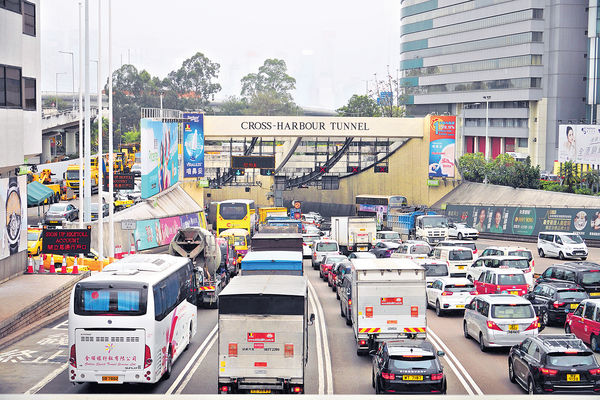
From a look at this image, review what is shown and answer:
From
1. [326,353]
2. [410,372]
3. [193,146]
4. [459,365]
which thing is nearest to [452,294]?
[326,353]

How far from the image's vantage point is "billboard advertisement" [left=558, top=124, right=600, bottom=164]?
65.2 metres

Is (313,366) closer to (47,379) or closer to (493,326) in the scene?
(493,326)

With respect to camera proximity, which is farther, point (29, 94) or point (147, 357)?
point (29, 94)

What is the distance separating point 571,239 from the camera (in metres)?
45.7

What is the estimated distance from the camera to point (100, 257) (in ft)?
119

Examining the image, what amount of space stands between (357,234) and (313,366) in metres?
30.5

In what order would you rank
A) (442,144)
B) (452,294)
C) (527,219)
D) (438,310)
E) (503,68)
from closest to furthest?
(452,294), (438,310), (527,219), (442,144), (503,68)

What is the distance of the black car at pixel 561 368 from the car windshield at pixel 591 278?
13.5 meters

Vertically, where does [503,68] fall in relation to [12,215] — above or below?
above

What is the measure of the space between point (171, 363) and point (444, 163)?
55503mm

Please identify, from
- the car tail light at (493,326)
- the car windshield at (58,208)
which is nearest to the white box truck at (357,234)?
the car windshield at (58,208)

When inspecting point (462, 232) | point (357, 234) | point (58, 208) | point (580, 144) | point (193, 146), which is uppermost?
point (580, 144)

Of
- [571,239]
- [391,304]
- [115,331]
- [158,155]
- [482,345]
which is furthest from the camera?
[158,155]

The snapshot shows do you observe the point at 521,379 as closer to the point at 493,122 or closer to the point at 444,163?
the point at 444,163
